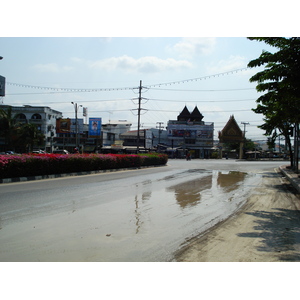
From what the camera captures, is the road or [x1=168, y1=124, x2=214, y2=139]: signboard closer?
the road

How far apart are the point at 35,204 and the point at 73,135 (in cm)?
6595

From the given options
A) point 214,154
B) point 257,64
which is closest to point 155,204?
point 257,64

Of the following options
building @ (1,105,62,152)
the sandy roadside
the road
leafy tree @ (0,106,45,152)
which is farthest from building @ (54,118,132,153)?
the sandy roadside

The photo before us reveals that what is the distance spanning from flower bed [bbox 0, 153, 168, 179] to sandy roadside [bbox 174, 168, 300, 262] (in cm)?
1169

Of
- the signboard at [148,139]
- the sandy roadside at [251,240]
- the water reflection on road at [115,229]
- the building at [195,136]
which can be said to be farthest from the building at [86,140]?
the sandy roadside at [251,240]

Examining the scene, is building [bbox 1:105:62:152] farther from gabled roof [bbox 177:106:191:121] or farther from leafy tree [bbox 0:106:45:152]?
gabled roof [bbox 177:106:191:121]

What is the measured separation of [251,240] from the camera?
5.88 meters

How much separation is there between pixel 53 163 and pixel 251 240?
14.9m

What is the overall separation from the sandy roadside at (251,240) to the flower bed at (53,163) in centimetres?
1169

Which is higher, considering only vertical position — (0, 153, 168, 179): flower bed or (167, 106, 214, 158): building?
(167, 106, 214, 158): building

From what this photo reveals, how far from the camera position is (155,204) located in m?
9.48

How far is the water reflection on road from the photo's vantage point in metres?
4.92
